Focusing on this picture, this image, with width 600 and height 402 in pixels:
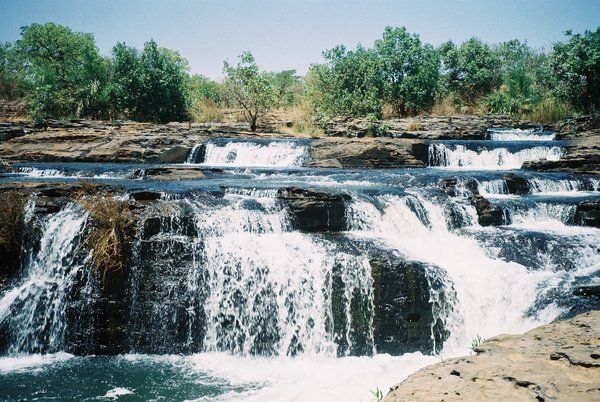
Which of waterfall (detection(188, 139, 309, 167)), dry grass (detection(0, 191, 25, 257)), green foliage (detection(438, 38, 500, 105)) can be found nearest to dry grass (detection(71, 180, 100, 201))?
dry grass (detection(0, 191, 25, 257))

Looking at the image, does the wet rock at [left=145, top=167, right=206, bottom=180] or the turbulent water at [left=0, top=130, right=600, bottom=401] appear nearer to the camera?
the turbulent water at [left=0, top=130, right=600, bottom=401]

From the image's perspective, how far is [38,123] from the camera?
17812 mm

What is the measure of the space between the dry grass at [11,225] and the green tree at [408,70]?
69.1 ft

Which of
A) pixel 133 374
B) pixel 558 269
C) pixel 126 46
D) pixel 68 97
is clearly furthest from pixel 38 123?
pixel 558 269

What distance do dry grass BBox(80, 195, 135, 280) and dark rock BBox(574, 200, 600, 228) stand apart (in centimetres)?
869

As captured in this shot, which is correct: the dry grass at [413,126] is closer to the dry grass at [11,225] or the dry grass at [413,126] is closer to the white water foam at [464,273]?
the white water foam at [464,273]

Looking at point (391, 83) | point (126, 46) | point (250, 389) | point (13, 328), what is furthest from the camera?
point (391, 83)

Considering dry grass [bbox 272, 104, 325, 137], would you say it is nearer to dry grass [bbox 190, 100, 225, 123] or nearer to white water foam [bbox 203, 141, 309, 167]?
dry grass [bbox 190, 100, 225, 123]

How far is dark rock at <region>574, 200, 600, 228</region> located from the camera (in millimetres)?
8766

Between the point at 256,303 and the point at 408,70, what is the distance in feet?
71.1

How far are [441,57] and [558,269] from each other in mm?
24057

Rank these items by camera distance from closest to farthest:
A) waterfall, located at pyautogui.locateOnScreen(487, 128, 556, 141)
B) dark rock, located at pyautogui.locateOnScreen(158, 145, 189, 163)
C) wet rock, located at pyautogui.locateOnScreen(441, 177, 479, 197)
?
1. wet rock, located at pyautogui.locateOnScreen(441, 177, 479, 197)
2. dark rock, located at pyautogui.locateOnScreen(158, 145, 189, 163)
3. waterfall, located at pyautogui.locateOnScreen(487, 128, 556, 141)

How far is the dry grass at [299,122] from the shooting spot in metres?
20.1

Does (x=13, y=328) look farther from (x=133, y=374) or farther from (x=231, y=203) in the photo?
(x=231, y=203)
